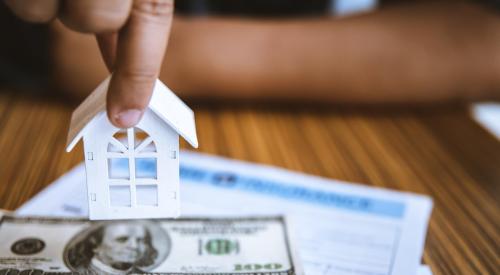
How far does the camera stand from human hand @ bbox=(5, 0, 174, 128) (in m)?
0.33

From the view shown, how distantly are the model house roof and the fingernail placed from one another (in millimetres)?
15

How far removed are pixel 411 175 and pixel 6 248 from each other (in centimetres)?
46

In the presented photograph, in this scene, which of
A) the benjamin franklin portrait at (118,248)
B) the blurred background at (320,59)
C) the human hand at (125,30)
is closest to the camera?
the human hand at (125,30)

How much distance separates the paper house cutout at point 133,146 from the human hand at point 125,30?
0.02 m

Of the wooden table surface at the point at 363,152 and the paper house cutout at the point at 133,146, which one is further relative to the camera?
the wooden table surface at the point at 363,152

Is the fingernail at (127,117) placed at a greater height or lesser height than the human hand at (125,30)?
lesser

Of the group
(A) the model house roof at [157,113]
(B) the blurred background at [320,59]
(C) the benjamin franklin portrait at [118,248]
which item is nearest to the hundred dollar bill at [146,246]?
(C) the benjamin franklin portrait at [118,248]

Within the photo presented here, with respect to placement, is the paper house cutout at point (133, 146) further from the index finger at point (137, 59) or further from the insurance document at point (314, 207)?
the insurance document at point (314, 207)

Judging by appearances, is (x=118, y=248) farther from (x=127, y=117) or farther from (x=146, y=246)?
(x=127, y=117)

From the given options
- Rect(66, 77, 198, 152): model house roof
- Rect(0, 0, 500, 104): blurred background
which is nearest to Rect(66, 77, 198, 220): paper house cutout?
Rect(66, 77, 198, 152): model house roof

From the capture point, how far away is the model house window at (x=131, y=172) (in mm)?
399

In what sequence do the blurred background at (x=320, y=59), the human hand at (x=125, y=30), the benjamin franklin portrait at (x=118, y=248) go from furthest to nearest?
the blurred background at (x=320, y=59) < the benjamin franklin portrait at (x=118, y=248) < the human hand at (x=125, y=30)

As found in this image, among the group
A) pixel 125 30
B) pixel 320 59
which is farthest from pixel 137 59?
pixel 320 59

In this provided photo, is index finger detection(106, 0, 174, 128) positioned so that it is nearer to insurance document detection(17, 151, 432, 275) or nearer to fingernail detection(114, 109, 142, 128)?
fingernail detection(114, 109, 142, 128)
